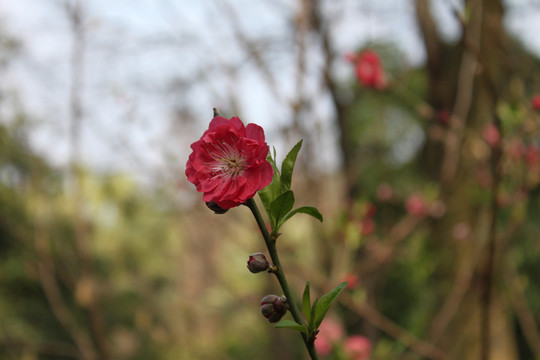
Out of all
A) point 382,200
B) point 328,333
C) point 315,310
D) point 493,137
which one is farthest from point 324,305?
point 382,200

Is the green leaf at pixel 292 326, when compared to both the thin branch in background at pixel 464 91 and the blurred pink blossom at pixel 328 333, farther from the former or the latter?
the blurred pink blossom at pixel 328 333

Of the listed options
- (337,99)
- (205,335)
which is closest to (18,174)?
(337,99)

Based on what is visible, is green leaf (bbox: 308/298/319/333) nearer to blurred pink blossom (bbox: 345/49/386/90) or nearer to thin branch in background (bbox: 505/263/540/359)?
blurred pink blossom (bbox: 345/49/386/90)

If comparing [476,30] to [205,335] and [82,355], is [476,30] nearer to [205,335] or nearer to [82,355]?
[82,355]

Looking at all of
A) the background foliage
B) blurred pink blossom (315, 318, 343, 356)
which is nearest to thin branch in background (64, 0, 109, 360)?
the background foliage

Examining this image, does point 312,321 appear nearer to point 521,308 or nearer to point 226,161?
point 226,161
